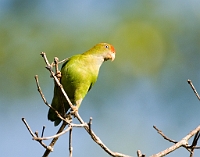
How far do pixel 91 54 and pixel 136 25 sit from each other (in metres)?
9.26

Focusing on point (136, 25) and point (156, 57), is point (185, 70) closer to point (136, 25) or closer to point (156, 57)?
point (156, 57)

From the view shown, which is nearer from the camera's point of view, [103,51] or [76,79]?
[76,79]

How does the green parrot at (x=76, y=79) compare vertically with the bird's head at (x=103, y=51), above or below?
below

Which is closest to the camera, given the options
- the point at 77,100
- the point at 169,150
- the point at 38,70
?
the point at 169,150

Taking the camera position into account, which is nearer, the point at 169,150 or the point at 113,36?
the point at 169,150

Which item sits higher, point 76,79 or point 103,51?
point 103,51

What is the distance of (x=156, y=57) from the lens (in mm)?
15539

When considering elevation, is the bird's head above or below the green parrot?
above

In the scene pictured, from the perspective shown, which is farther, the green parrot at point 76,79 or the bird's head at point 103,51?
the bird's head at point 103,51

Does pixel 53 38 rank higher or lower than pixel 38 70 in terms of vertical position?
higher

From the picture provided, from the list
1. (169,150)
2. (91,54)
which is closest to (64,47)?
(91,54)

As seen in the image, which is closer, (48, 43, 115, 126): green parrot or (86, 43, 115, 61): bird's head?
(48, 43, 115, 126): green parrot

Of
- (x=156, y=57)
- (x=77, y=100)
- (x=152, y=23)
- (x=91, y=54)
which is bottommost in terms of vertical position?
(x=77, y=100)

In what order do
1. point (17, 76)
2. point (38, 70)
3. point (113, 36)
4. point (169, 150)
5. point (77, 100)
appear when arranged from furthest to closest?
point (113, 36)
point (17, 76)
point (38, 70)
point (77, 100)
point (169, 150)
